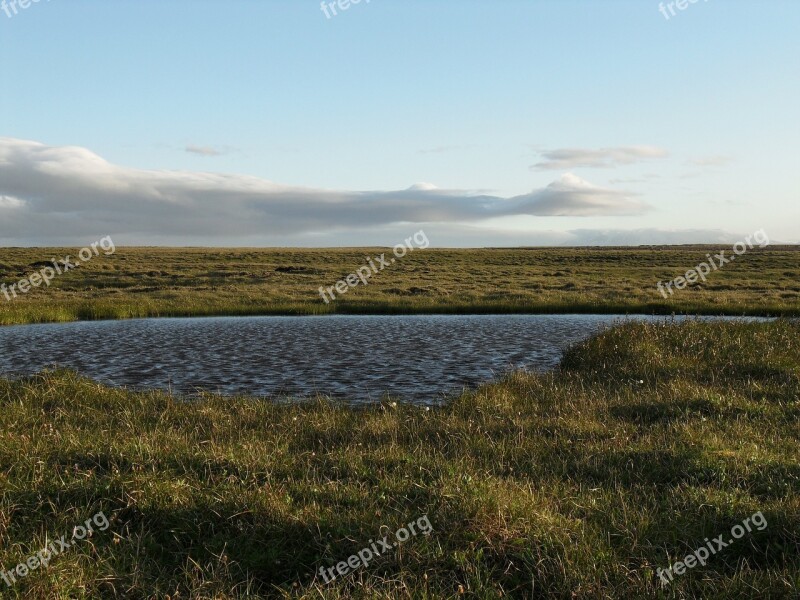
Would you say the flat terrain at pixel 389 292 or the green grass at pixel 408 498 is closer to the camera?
the green grass at pixel 408 498

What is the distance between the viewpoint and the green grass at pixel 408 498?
222 inches

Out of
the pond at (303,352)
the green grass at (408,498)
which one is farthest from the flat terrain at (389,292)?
the green grass at (408,498)

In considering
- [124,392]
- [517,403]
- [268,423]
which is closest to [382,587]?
[268,423]

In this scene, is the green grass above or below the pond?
above

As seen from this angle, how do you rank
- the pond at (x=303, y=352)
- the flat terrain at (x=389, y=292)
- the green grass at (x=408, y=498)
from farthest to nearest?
1. the flat terrain at (x=389, y=292)
2. the pond at (x=303, y=352)
3. the green grass at (x=408, y=498)

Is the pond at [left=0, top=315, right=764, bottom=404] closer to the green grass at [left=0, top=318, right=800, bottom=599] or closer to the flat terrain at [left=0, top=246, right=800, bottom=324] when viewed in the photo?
the flat terrain at [left=0, top=246, right=800, bottom=324]

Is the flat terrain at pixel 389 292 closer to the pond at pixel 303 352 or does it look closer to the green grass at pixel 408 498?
the pond at pixel 303 352

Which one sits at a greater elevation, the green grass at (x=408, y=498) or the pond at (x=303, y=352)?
the green grass at (x=408, y=498)

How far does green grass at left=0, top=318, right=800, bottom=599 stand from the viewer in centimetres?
563

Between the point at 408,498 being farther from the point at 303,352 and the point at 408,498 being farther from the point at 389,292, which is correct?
the point at 389,292

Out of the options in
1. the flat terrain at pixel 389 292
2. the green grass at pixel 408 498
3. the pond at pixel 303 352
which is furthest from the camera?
the flat terrain at pixel 389 292

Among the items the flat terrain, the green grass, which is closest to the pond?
the flat terrain

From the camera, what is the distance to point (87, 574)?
5668 mm

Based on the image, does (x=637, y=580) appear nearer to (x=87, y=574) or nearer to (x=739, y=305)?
(x=87, y=574)
